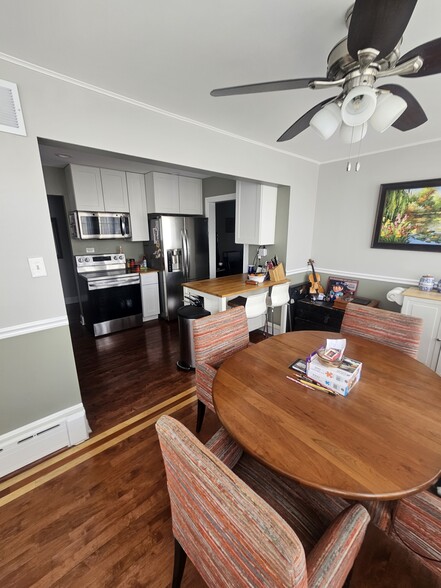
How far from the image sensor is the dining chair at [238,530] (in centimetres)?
51

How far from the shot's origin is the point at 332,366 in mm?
1302

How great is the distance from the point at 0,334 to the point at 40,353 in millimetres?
261

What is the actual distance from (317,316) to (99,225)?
3.50 m

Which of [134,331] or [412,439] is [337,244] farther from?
[134,331]

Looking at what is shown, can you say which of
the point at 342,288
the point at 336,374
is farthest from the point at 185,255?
the point at 336,374

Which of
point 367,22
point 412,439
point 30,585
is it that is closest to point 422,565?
point 412,439

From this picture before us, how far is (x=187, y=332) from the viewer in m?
2.77

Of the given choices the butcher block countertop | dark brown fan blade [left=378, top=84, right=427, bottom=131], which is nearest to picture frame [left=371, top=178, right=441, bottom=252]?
the butcher block countertop

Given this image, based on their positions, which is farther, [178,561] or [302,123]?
[302,123]

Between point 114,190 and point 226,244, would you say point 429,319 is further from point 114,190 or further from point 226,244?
point 114,190

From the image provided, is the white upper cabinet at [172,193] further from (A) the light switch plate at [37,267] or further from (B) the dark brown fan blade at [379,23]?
(B) the dark brown fan blade at [379,23]

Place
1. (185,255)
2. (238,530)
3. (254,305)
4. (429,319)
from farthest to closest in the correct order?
(185,255), (254,305), (429,319), (238,530)

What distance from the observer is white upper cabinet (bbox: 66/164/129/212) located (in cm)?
357

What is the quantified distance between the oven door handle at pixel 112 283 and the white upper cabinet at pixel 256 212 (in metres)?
1.84
